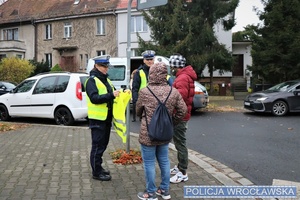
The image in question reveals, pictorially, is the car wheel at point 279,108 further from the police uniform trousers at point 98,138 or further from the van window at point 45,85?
the police uniform trousers at point 98,138

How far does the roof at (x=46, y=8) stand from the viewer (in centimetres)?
3500

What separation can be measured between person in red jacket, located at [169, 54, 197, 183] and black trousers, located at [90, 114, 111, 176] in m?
1.03

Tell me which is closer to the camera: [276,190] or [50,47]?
[276,190]

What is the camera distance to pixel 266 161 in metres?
6.68

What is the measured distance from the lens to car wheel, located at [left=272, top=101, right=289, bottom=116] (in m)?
14.1

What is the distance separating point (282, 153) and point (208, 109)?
893 centimetres

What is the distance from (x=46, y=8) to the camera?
128 feet

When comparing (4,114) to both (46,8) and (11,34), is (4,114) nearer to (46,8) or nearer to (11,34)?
(46,8)

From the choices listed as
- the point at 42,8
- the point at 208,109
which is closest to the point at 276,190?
the point at 208,109

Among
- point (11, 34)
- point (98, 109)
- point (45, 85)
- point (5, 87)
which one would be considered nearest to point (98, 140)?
point (98, 109)

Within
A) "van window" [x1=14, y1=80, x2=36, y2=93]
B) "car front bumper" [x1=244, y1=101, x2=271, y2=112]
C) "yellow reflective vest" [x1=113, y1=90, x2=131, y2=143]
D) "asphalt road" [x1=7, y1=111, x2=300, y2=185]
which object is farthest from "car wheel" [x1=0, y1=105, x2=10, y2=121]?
"car front bumper" [x1=244, y1=101, x2=271, y2=112]

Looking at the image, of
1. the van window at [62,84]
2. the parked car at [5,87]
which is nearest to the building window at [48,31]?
the parked car at [5,87]

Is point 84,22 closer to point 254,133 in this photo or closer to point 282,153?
point 254,133

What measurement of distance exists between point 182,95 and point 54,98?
7.18 metres
